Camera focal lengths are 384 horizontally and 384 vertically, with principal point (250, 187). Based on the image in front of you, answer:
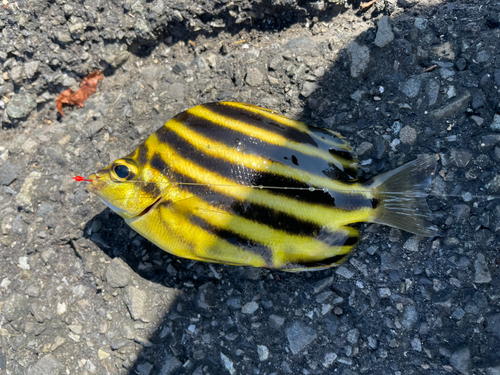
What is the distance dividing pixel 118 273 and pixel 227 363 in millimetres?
991

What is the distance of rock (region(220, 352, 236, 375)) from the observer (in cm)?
254

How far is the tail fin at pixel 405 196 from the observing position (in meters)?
2.28

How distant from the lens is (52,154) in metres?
3.04

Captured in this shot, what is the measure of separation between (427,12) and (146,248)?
260 cm

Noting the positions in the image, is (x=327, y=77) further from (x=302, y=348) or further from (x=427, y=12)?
(x=302, y=348)

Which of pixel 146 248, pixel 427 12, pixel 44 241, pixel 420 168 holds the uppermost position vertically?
pixel 427 12

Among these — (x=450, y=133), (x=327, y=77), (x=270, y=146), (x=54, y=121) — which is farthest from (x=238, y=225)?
(x=54, y=121)

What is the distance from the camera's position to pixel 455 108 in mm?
2506

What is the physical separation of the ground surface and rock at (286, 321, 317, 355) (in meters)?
0.01

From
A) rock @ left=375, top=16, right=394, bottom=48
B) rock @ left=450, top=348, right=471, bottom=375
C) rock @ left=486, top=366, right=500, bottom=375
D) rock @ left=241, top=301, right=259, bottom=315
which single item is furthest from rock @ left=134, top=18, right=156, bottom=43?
rock @ left=486, top=366, right=500, bottom=375

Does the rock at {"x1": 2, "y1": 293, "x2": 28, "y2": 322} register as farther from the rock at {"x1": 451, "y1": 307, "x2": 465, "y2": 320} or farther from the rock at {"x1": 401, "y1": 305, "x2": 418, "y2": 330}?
the rock at {"x1": 451, "y1": 307, "x2": 465, "y2": 320}

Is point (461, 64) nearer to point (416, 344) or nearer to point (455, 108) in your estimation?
point (455, 108)

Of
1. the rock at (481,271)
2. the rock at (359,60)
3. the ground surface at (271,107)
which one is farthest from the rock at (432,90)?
the rock at (481,271)

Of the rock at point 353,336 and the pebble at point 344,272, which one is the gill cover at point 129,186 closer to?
the pebble at point 344,272
